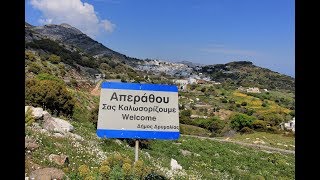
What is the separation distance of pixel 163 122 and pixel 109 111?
0.88 metres

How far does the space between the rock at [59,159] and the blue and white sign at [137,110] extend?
3.08 m

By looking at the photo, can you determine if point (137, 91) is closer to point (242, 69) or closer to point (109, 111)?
point (109, 111)

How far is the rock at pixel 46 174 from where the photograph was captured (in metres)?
7.67

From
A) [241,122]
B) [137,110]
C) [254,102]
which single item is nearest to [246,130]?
[241,122]

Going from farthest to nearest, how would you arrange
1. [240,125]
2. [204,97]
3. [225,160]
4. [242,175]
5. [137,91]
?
1. [204,97]
2. [240,125]
3. [225,160]
4. [242,175]
5. [137,91]

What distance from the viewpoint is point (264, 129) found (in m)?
59.2

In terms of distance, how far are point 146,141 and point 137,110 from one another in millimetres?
13435

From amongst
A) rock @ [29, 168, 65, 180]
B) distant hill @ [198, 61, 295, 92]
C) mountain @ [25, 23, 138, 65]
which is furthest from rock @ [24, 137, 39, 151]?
mountain @ [25, 23, 138, 65]

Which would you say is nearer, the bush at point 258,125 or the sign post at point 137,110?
the sign post at point 137,110

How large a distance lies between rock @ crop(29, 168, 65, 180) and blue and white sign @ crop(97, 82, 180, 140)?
185 cm

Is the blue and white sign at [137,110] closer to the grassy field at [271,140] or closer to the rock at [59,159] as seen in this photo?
the rock at [59,159]

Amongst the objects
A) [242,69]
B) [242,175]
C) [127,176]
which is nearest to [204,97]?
[242,69]

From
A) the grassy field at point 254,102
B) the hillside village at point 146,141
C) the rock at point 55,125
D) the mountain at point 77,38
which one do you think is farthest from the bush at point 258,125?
the mountain at point 77,38

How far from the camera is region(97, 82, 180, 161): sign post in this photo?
22.0 ft
